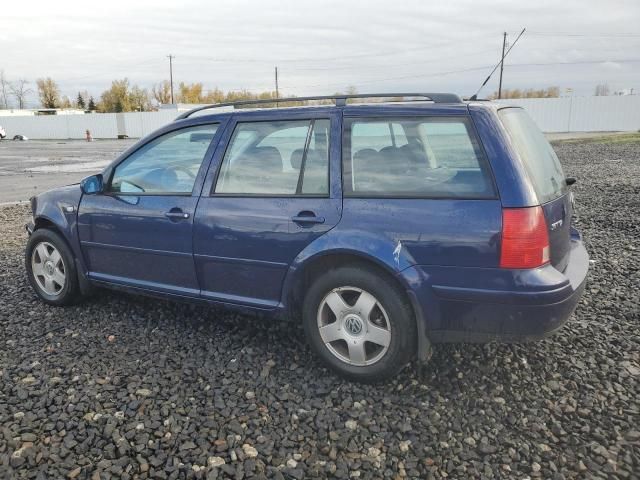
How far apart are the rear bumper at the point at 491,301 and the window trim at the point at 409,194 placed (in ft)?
1.33

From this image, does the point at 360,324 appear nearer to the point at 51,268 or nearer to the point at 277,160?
the point at 277,160

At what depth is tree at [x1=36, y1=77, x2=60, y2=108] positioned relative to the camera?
102 metres

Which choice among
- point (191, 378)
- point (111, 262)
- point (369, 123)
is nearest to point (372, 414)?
point (191, 378)

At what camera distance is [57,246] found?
15.0 feet

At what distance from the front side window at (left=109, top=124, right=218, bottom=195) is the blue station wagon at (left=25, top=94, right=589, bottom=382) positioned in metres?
0.01

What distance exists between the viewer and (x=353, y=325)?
130 inches

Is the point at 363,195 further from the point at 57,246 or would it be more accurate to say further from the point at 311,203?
the point at 57,246

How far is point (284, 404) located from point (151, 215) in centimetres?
174

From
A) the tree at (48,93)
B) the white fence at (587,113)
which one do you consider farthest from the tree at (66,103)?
the white fence at (587,113)

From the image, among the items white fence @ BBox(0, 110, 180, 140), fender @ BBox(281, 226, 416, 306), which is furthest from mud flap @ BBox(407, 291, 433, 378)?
white fence @ BBox(0, 110, 180, 140)

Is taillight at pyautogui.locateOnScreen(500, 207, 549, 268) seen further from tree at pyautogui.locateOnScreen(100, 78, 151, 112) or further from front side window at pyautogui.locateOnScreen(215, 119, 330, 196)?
tree at pyautogui.locateOnScreen(100, 78, 151, 112)

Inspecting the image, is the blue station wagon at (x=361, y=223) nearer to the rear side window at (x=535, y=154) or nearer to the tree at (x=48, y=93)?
the rear side window at (x=535, y=154)

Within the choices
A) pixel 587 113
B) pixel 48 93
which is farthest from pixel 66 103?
pixel 587 113

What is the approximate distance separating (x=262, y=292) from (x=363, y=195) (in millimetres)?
979
